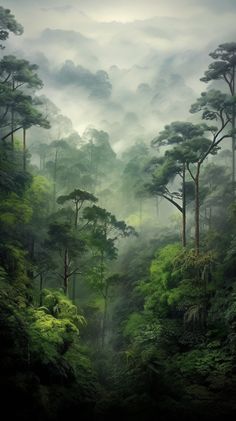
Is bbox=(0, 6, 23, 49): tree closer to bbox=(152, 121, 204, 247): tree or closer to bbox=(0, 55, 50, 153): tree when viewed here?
bbox=(0, 55, 50, 153): tree

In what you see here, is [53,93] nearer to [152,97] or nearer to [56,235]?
[152,97]

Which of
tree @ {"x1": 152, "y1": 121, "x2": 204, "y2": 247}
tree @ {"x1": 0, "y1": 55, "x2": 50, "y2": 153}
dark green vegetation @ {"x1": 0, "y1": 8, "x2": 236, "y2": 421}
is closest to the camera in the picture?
dark green vegetation @ {"x1": 0, "y1": 8, "x2": 236, "y2": 421}

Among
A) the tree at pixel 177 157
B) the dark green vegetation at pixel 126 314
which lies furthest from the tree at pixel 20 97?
the tree at pixel 177 157

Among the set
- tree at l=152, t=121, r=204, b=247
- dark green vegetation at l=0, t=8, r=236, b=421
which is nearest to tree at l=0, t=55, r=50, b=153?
dark green vegetation at l=0, t=8, r=236, b=421

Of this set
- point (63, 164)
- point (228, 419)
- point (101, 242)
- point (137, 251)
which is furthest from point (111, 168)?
point (228, 419)

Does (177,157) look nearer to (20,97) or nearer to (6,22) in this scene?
(20,97)

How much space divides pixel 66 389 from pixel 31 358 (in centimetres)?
172

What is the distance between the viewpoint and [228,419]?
11.6 meters

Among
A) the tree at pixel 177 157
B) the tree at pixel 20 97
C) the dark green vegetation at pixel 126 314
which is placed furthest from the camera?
the tree at pixel 20 97

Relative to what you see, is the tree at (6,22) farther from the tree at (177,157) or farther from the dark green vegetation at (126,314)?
the tree at (177,157)

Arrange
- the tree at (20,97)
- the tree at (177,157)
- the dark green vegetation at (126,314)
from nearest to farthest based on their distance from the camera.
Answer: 1. the dark green vegetation at (126,314)
2. the tree at (177,157)
3. the tree at (20,97)

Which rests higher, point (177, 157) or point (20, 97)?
point (20, 97)

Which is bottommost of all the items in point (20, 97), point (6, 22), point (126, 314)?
point (126, 314)

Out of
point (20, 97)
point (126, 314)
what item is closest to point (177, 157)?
point (126, 314)
